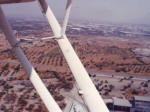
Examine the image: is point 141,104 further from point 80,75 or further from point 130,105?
point 80,75

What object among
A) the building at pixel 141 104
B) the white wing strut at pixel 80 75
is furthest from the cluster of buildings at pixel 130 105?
the white wing strut at pixel 80 75

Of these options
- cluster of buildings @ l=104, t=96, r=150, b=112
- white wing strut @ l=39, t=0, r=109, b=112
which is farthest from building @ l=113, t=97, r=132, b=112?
white wing strut @ l=39, t=0, r=109, b=112

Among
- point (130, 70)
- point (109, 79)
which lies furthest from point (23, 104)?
point (130, 70)

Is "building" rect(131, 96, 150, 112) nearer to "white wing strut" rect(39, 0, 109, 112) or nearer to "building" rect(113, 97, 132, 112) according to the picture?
"building" rect(113, 97, 132, 112)

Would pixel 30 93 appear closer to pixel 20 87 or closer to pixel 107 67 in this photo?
pixel 20 87

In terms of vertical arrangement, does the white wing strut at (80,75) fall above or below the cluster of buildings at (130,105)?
above

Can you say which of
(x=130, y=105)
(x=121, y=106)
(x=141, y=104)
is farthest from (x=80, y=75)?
(x=141, y=104)

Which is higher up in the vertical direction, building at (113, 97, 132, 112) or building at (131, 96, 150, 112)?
building at (113, 97, 132, 112)

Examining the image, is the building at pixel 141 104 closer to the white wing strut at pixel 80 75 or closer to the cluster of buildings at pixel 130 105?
the cluster of buildings at pixel 130 105
